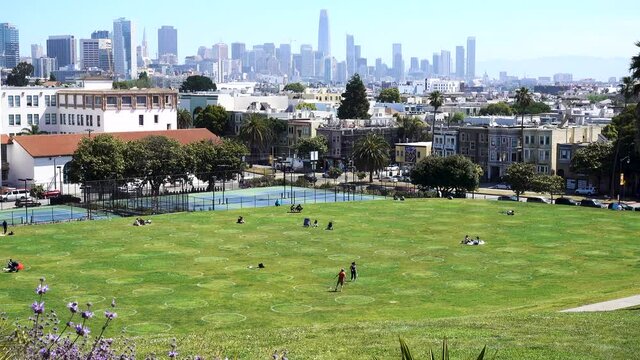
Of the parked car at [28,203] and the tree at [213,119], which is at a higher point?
the tree at [213,119]

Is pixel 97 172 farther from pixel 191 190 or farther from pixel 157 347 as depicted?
pixel 157 347

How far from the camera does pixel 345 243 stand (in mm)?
59469

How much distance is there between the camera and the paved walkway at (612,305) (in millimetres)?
35156

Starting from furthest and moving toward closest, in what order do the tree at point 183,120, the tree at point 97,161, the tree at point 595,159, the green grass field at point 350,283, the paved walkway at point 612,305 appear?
1. the tree at point 183,120
2. the tree at point 595,159
3. the tree at point 97,161
4. the paved walkway at point 612,305
5. the green grass field at point 350,283

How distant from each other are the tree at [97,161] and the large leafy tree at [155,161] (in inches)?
79.5

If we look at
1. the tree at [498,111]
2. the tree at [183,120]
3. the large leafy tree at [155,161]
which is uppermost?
the tree at [498,111]

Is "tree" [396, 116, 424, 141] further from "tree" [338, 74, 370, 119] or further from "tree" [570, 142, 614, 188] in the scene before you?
"tree" [570, 142, 614, 188]

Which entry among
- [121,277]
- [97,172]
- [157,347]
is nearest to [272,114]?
[97,172]

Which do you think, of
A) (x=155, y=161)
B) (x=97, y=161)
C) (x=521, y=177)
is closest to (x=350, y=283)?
(x=97, y=161)

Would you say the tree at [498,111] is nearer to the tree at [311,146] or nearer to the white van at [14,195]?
the tree at [311,146]

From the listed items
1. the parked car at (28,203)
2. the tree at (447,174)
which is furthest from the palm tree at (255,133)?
the parked car at (28,203)

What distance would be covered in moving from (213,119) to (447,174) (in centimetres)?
6513

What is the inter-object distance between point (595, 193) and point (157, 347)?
8877 cm

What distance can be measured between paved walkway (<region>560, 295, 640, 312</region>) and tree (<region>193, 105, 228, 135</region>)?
116392mm
